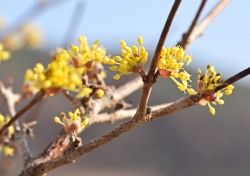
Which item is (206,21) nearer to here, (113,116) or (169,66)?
(113,116)

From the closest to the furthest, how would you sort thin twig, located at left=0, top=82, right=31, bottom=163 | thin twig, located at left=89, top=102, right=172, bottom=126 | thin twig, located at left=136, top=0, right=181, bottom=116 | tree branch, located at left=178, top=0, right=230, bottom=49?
thin twig, located at left=136, top=0, right=181, bottom=116, thin twig, located at left=0, top=82, right=31, bottom=163, thin twig, located at left=89, top=102, right=172, bottom=126, tree branch, located at left=178, top=0, right=230, bottom=49

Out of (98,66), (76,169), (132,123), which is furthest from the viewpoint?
(76,169)

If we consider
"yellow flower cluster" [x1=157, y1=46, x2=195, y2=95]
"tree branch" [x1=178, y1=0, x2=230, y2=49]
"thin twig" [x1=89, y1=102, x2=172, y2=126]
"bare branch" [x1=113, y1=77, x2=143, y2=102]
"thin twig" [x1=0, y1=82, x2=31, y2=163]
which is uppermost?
"yellow flower cluster" [x1=157, y1=46, x2=195, y2=95]

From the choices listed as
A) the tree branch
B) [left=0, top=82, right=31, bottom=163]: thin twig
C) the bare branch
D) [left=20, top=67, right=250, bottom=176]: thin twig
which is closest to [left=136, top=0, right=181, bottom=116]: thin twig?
[left=20, top=67, right=250, bottom=176]: thin twig

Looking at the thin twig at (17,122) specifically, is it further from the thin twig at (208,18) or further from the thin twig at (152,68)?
the thin twig at (208,18)

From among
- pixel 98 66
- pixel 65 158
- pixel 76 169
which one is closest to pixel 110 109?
pixel 98 66

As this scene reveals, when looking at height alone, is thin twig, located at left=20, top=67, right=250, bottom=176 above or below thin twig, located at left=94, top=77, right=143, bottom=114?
above

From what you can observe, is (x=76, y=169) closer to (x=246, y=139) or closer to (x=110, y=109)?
(x=246, y=139)

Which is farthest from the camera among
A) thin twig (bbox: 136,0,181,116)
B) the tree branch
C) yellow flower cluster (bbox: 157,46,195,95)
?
the tree branch

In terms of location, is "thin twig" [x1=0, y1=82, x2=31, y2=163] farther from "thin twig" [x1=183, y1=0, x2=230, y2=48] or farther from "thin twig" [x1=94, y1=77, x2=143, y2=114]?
"thin twig" [x1=183, y1=0, x2=230, y2=48]

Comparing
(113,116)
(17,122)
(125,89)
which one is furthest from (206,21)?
(17,122)

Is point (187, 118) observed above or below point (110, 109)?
below
